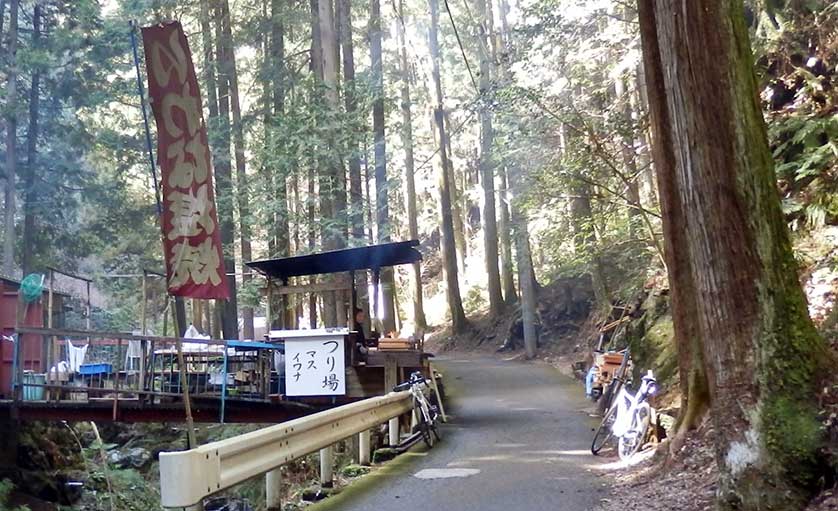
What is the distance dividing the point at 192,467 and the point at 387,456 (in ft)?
20.4

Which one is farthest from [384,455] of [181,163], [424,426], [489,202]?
[489,202]

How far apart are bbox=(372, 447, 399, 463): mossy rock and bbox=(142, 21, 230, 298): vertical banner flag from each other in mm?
5547

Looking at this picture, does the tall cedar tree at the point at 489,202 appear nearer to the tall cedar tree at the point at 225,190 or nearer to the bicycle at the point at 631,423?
the tall cedar tree at the point at 225,190

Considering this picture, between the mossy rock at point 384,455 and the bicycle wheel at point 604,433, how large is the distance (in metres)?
2.71

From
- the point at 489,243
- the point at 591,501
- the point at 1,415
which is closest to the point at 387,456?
the point at 591,501

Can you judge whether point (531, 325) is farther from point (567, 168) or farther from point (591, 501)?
point (591, 501)

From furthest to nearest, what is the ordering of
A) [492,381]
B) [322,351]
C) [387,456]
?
[492,381] → [322,351] → [387,456]

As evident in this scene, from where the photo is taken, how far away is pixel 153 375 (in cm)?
1552

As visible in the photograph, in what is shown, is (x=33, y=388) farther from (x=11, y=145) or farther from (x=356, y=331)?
(x=11, y=145)

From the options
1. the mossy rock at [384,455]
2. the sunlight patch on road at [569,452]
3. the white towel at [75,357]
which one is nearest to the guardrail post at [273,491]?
the mossy rock at [384,455]

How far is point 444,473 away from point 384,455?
1924 mm

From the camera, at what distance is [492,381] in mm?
22500

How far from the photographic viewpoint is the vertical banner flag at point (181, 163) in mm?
5695

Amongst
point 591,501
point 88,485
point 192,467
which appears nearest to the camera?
point 192,467
